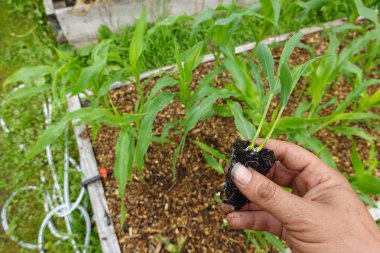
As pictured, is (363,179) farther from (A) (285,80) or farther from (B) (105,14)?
(B) (105,14)

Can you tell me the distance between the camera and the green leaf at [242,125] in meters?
1.30

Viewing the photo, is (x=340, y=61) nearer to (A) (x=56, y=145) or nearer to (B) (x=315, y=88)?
(B) (x=315, y=88)

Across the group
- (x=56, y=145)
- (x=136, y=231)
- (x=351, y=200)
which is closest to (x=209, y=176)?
(x=136, y=231)

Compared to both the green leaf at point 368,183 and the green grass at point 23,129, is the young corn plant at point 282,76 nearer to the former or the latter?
the green leaf at point 368,183

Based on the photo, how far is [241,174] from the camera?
3.07ft

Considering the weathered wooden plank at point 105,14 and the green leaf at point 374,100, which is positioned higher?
the weathered wooden plank at point 105,14

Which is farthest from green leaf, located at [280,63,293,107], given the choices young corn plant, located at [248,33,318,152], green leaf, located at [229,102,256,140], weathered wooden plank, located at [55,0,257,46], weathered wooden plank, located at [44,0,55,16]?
weathered wooden plank, located at [44,0,55,16]

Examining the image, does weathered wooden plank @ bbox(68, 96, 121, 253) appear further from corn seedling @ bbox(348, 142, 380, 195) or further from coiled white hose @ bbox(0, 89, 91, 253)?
corn seedling @ bbox(348, 142, 380, 195)

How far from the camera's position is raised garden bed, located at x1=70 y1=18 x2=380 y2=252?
1585mm

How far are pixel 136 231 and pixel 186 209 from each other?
256 millimetres

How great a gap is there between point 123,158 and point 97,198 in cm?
44

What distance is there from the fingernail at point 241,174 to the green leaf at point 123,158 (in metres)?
0.54

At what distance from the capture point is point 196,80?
6.84 feet

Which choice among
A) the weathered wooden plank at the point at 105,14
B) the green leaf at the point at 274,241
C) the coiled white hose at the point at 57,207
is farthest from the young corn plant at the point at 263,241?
the weathered wooden plank at the point at 105,14
